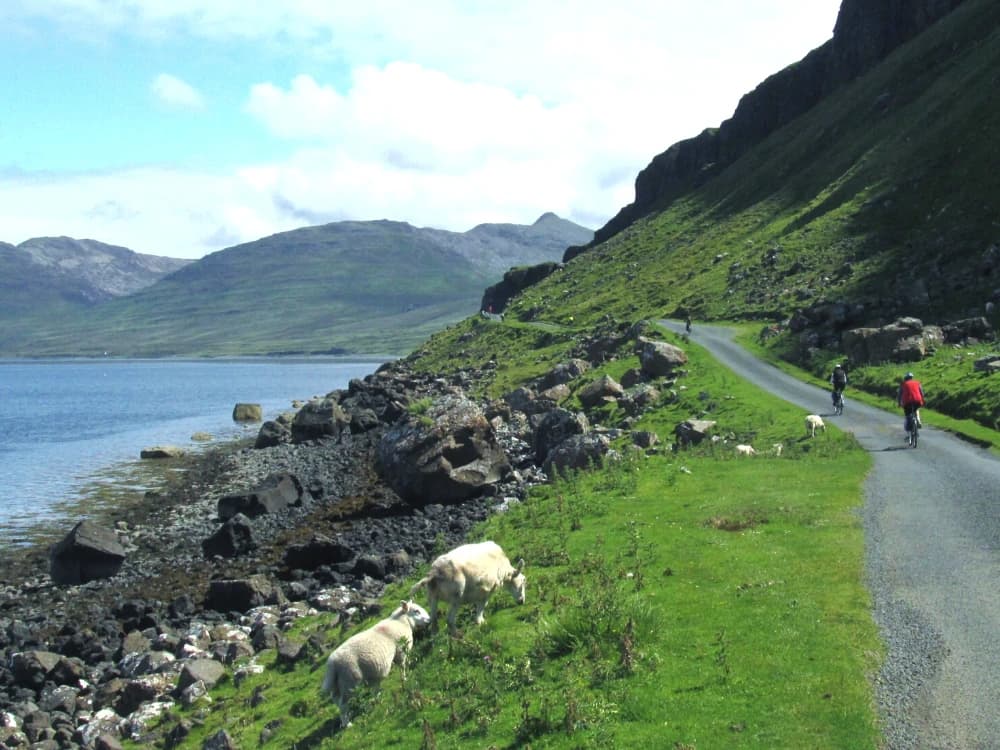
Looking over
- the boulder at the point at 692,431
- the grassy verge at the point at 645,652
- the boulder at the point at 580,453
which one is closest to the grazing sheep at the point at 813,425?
the boulder at the point at 692,431

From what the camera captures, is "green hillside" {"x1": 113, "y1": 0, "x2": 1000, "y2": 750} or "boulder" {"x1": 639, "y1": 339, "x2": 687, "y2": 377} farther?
"boulder" {"x1": 639, "y1": 339, "x2": 687, "y2": 377}

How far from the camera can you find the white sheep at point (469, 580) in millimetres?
18609

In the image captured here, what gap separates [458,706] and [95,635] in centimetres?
1972

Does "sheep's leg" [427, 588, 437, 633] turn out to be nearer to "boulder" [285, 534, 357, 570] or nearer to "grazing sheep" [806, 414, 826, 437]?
"boulder" [285, 534, 357, 570]

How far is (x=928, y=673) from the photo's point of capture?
13695mm

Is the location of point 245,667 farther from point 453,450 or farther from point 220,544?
point 453,450

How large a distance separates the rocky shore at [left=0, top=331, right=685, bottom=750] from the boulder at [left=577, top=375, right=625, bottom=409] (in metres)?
0.14

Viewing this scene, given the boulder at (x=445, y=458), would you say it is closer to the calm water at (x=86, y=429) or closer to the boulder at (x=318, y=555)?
the boulder at (x=318, y=555)

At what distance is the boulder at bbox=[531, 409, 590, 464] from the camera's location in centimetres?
4766

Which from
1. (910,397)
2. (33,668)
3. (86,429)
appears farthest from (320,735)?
(86,429)

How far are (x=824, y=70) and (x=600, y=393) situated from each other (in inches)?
5809

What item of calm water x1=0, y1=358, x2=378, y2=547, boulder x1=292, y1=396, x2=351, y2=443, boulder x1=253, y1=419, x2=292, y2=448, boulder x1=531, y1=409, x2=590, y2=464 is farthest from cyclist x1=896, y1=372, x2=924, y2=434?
boulder x1=253, y1=419, x2=292, y2=448

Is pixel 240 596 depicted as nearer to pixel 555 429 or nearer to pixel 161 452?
pixel 555 429

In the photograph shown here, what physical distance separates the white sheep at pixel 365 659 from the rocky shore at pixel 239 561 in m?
5.19
